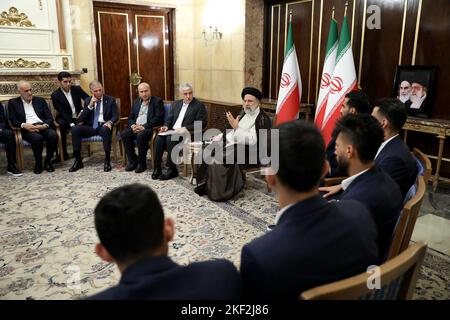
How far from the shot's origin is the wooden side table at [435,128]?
3816 millimetres

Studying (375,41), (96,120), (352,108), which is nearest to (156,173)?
(96,120)

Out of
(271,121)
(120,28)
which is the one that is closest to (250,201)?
(271,121)

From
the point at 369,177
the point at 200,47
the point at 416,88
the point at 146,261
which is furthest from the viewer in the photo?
the point at 200,47

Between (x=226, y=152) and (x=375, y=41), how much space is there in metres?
2.44

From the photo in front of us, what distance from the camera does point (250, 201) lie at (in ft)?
12.6

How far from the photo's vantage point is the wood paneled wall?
163 inches

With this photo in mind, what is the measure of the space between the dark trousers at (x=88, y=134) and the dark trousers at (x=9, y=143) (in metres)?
0.69

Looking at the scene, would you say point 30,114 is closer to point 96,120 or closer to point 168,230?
point 96,120

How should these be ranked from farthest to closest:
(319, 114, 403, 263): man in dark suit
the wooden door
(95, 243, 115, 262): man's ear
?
the wooden door
(319, 114, 403, 263): man in dark suit
(95, 243, 115, 262): man's ear

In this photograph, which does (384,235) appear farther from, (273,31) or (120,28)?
(120,28)

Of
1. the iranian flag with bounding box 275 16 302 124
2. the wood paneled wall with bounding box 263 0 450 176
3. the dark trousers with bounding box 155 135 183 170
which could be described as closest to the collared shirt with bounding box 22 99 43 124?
the dark trousers with bounding box 155 135 183 170

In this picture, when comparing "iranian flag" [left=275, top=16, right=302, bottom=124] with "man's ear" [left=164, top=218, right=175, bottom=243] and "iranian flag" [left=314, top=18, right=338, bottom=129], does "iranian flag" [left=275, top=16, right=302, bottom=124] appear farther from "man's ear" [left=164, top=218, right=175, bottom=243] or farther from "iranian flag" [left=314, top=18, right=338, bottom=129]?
"man's ear" [left=164, top=218, right=175, bottom=243]

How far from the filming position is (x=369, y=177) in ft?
5.33

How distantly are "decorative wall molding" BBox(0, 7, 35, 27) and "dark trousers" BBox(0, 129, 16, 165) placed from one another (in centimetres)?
187
